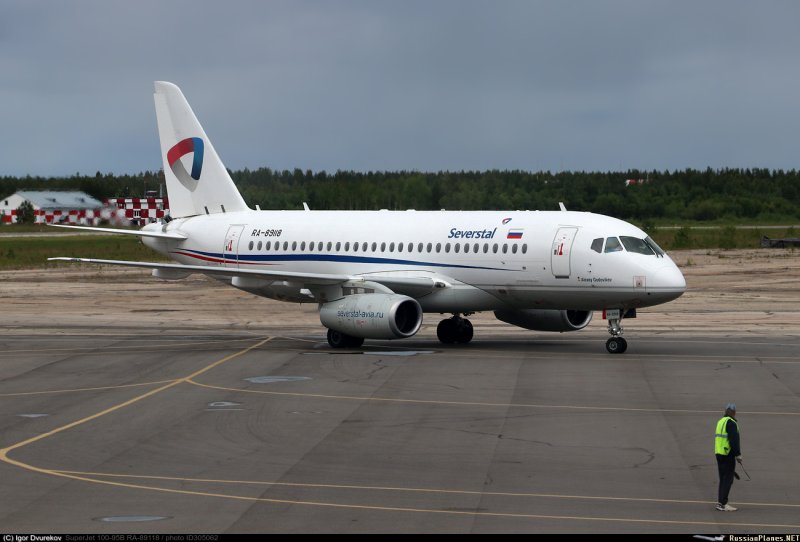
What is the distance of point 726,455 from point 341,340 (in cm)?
2351

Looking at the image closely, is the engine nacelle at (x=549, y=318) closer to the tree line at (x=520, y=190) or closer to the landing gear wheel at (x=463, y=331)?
the landing gear wheel at (x=463, y=331)

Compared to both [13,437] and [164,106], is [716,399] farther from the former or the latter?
[164,106]

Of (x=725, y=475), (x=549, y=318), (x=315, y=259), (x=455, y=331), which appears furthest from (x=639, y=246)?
(x=725, y=475)

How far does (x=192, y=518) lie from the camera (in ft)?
60.2

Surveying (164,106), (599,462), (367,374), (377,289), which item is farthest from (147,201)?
(599,462)

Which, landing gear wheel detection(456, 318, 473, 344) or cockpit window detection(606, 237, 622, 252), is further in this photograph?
landing gear wheel detection(456, 318, 473, 344)

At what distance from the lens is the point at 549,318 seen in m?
42.4

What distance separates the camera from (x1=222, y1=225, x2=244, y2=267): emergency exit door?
46.4 meters

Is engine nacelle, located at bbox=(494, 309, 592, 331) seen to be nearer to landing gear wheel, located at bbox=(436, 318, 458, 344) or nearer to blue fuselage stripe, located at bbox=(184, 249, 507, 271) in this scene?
landing gear wheel, located at bbox=(436, 318, 458, 344)

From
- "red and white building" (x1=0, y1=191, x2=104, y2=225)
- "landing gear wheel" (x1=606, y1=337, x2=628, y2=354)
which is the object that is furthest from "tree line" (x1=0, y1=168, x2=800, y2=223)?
"landing gear wheel" (x1=606, y1=337, x2=628, y2=354)

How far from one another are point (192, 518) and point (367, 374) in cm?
1680

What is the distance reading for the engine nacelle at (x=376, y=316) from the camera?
3891 cm

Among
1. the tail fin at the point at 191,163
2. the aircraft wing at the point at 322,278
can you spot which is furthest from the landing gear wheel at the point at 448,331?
the tail fin at the point at 191,163

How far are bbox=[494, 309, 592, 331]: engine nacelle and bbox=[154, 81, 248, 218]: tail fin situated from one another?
12144 mm
